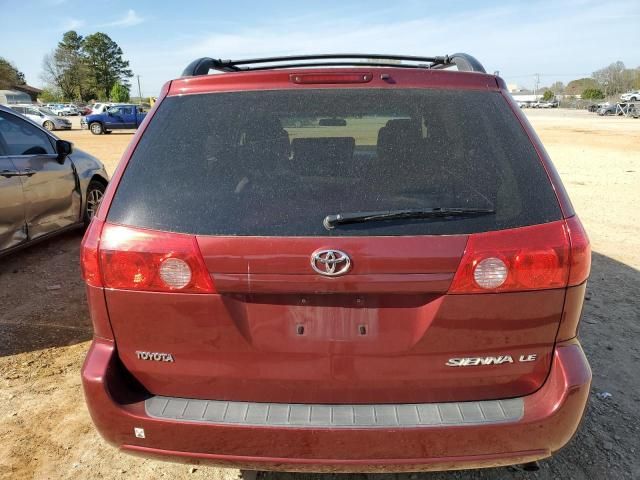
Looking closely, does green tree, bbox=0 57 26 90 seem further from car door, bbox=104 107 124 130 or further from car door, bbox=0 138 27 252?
car door, bbox=0 138 27 252

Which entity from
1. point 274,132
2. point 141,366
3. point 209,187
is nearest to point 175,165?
point 209,187

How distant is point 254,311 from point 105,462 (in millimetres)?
1458

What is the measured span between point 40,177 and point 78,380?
2.93 m

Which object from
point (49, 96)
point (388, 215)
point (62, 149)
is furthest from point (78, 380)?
point (49, 96)

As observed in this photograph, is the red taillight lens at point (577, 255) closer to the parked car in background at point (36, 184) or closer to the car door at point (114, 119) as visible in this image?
the parked car in background at point (36, 184)

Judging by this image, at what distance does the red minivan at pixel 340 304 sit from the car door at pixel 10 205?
3.67 metres

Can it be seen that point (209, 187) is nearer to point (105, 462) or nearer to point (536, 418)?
point (536, 418)

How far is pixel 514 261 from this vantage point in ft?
6.11

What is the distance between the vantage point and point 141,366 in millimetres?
1993

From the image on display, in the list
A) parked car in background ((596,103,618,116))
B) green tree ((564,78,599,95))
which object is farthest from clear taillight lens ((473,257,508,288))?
green tree ((564,78,599,95))

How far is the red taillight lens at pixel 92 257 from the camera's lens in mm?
1963

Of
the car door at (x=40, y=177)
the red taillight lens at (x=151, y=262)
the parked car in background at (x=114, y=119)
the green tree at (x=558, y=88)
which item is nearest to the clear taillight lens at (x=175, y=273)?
the red taillight lens at (x=151, y=262)

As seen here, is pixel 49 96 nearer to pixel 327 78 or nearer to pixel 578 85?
pixel 578 85

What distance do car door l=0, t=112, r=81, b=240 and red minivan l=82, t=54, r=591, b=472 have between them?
3.98 meters
